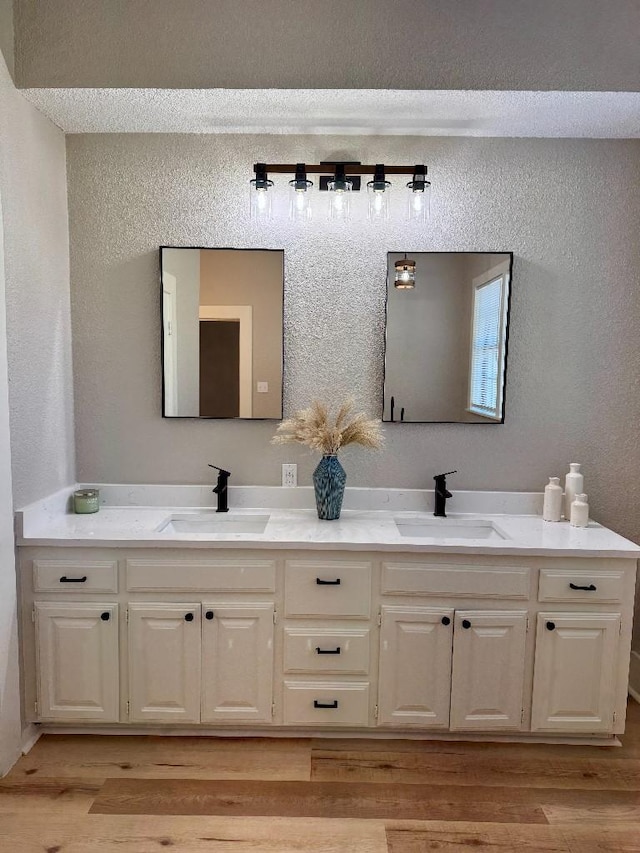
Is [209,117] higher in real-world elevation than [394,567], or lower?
higher

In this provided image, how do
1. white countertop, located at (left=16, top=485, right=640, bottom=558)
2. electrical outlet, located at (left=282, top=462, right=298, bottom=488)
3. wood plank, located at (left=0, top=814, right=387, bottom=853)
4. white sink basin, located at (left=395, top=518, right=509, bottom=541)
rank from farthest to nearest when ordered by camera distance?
1. electrical outlet, located at (left=282, top=462, right=298, bottom=488)
2. white sink basin, located at (left=395, top=518, right=509, bottom=541)
3. white countertop, located at (left=16, top=485, right=640, bottom=558)
4. wood plank, located at (left=0, top=814, right=387, bottom=853)

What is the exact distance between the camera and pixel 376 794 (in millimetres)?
2070

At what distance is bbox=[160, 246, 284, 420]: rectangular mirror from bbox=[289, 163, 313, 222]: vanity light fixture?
0.19m

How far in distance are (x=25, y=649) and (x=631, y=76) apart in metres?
3.19

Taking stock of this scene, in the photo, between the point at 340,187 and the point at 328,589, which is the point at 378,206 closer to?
the point at 340,187

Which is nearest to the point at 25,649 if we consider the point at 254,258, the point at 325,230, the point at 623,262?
the point at 254,258

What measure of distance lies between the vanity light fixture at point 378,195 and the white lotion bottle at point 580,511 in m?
1.54

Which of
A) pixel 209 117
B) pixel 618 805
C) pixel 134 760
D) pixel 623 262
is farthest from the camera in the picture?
pixel 623 262

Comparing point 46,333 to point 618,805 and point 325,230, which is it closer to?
point 325,230

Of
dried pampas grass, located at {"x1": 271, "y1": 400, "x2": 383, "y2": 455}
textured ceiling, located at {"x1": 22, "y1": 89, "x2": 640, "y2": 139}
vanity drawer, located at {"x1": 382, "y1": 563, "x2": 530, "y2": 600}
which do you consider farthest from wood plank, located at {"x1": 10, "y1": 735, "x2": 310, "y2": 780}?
textured ceiling, located at {"x1": 22, "y1": 89, "x2": 640, "y2": 139}

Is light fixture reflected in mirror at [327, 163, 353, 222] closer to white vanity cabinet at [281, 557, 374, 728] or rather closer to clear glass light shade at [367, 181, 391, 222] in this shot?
clear glass light shade at [367, 181, 391, 222]

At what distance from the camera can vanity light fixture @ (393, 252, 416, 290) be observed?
2629mm

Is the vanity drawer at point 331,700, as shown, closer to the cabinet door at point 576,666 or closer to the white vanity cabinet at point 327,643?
the white vanity cabinet at point 327,643

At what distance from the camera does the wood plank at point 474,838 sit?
1.85m
